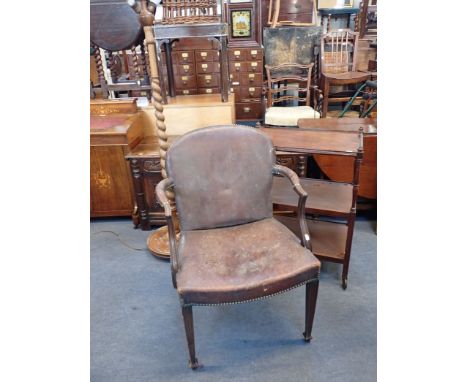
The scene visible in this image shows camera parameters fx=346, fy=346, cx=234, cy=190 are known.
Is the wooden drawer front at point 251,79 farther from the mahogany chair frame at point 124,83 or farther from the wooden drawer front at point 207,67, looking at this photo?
the mahogany chair frame at point 124,83

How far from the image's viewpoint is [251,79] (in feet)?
15.1

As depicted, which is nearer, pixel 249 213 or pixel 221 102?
pixel 249 213

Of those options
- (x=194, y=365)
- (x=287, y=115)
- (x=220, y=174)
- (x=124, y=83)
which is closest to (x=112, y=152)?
(x=124, y=83)

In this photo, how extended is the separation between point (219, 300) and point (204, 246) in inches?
11.8

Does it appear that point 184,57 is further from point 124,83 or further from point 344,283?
point 344,283

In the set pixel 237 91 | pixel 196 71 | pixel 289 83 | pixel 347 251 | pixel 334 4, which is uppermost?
pixel 334 4

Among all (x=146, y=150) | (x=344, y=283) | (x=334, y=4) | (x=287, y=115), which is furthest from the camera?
(x=334, y=4)

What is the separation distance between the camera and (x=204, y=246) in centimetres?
160

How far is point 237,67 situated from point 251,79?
0.24 meters

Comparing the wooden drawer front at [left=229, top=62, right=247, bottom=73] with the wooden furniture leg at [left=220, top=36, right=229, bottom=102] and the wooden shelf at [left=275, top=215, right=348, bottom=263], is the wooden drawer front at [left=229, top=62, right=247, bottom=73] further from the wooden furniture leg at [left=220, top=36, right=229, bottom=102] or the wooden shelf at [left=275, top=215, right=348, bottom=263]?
the wooden shelf at [left=275, top=215, right=348, bottom=263]

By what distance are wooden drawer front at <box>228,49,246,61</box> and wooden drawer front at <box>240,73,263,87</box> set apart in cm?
21

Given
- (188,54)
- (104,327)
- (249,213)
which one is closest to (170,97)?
(188,54)

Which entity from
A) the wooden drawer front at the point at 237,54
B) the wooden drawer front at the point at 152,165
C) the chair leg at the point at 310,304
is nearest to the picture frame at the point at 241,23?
the wooden drawer front at the point at 237,54
